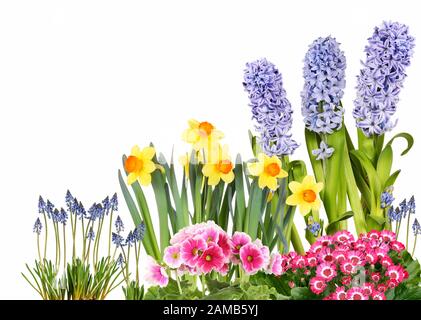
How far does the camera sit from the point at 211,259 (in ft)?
14.5

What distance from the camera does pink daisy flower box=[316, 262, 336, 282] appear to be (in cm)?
439

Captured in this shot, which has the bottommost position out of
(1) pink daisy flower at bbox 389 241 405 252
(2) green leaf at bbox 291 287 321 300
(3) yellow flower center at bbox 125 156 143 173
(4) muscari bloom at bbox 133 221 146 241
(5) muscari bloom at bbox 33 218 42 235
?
(2) green leaf at bbox 291 287 321 300

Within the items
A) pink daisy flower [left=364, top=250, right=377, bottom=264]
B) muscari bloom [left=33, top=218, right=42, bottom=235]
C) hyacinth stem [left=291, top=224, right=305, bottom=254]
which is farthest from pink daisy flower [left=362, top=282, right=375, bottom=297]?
muscari bloom [left=33, top=218, right=42, bottom=235]

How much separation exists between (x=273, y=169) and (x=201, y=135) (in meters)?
0.38

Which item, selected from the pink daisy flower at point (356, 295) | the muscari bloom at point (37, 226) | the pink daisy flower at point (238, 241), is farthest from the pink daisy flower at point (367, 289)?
the muscari bloom at point (37, 226)

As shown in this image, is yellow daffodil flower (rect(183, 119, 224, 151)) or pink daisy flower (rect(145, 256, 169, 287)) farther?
yellow daffodil flower (rect(183, 119, 224, 151))

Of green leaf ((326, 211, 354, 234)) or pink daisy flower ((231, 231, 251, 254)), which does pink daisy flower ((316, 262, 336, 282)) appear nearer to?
pink daisy flower ((231, 231, 251, 254))

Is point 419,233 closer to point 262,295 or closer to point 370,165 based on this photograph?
point 370,165

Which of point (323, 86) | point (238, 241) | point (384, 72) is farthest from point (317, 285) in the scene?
point (384, 72)

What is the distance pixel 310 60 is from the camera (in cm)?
493

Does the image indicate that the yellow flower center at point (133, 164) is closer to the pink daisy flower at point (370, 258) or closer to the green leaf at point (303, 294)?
the green leaf at point (303, 294)

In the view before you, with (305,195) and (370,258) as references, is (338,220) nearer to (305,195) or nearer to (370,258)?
(305,195)

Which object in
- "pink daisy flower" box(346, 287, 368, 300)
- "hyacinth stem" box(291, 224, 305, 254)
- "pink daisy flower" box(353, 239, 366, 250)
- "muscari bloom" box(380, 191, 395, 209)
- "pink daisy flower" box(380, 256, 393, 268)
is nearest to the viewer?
"pink daisy flower" box(346, 287, 368, 300)

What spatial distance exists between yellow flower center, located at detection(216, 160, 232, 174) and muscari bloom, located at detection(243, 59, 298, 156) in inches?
11.9
